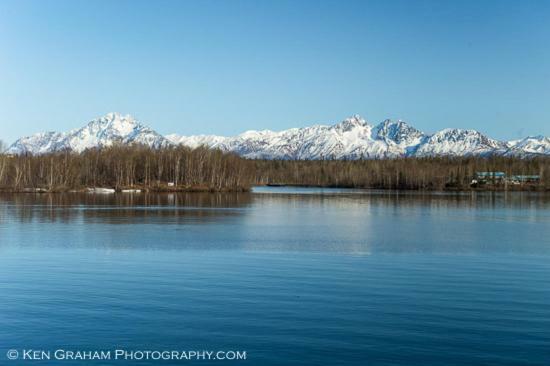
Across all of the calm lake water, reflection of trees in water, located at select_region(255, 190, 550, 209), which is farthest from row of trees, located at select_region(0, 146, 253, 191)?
the calm lake water

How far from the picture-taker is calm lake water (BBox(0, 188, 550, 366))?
50.5 feet

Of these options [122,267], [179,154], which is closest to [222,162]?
[179,154]

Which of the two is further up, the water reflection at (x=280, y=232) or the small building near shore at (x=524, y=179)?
the small building near shore at (x=524, y=179)

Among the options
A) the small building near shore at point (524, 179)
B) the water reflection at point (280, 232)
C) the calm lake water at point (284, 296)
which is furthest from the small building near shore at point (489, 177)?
the calm lake water at point (284, 296)

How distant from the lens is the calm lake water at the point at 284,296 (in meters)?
15.4

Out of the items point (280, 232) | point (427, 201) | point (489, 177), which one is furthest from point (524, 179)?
point (280, 232)

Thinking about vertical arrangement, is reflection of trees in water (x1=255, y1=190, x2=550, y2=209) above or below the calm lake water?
above

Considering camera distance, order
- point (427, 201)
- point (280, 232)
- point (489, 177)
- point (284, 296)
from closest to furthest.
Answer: point (284, 296) → point (280, 232) → point (427, 201) → point (489, 177)

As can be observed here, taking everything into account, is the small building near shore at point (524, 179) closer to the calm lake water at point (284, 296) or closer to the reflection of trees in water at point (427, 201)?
the reflection of trees in water at point (427, 201)

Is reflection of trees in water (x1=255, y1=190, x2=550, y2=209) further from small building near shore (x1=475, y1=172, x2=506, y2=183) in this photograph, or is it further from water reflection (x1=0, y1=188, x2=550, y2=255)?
small building near shore (x1=475, y1=172, x2=506, y2=183)

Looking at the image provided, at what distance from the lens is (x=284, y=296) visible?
69.8 ft

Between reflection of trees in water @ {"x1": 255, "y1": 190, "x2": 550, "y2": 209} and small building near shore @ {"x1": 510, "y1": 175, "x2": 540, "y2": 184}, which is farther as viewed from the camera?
small building near shore @ {"x1": 510, "y1": 175, "x2": 540, "y2": 184}

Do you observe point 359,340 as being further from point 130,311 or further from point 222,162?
point 222,162

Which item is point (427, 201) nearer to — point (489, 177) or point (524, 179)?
point (489, 177)
